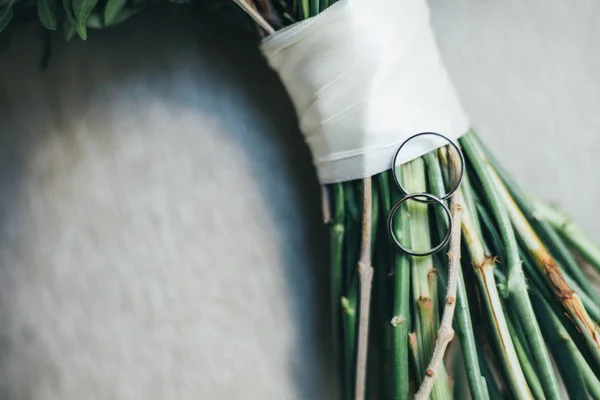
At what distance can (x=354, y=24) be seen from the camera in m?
0.51

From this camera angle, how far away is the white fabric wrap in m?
0.52

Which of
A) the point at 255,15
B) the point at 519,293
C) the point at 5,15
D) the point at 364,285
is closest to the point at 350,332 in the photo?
the point at 364,285

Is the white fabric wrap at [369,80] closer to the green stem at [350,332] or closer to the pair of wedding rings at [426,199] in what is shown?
the pair of wedding rings at [426,199]

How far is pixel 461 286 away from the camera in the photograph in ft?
1.70

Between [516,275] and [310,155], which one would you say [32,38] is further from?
[516,275]

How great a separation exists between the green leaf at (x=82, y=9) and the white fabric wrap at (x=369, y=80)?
15 centimetres

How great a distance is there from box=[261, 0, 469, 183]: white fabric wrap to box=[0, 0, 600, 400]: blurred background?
0.10m

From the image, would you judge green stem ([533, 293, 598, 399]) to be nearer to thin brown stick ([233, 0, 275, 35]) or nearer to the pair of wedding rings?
the pair of wedding rings

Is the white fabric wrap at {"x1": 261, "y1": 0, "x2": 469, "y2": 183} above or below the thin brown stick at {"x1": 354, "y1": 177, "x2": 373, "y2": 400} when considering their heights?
above

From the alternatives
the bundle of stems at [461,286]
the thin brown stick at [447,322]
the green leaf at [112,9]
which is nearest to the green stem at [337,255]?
the bundle of stems at [461,286]

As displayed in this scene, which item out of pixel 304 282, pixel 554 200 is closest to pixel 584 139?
pixel 554 200

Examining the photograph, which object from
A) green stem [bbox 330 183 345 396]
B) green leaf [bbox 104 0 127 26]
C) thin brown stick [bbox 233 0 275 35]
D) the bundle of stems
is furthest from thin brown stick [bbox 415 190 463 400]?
green leaf [bbox 104 0 127 26]

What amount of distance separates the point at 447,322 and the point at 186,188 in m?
0.30

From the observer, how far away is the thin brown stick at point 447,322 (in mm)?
492
